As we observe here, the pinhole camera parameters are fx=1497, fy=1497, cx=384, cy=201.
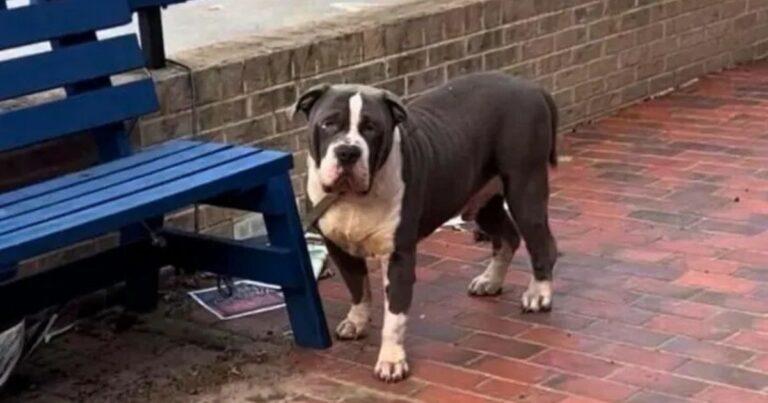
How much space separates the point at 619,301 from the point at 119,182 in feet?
6.26

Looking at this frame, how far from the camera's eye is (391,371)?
4836mm

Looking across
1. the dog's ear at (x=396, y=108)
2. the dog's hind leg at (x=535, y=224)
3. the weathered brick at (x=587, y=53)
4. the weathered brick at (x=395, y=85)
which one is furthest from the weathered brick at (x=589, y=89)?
the dog's ear at (x=396, y=108)

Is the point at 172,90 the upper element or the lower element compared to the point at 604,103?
upper

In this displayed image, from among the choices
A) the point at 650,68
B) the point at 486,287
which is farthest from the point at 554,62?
the point at 486,287

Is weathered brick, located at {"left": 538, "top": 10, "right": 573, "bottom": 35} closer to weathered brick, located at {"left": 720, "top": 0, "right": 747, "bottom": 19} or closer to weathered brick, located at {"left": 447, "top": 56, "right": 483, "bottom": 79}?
weathered brick, located at {"left": 447, "top": 56, "right": 483, "bottom": 79}

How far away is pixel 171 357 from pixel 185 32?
2919mm

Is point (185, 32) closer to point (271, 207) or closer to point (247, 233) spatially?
point (247, 233)

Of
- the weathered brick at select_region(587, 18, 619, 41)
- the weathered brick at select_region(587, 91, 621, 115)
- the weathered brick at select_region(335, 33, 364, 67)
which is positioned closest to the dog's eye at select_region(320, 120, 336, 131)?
the weathered brick at select_region(335, 33, 364, 67)

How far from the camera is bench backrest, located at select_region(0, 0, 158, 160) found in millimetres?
4992

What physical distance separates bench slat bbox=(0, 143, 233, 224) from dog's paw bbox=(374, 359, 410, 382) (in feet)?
3.11

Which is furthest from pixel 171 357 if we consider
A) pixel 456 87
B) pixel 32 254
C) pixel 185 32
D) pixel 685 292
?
pixel 185 32

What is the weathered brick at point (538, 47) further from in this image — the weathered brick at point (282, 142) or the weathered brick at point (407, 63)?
the weathered brick at point (282, 142)

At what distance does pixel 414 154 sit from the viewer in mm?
4859

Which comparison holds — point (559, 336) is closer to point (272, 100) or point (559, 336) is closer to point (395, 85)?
point (272, 100)
